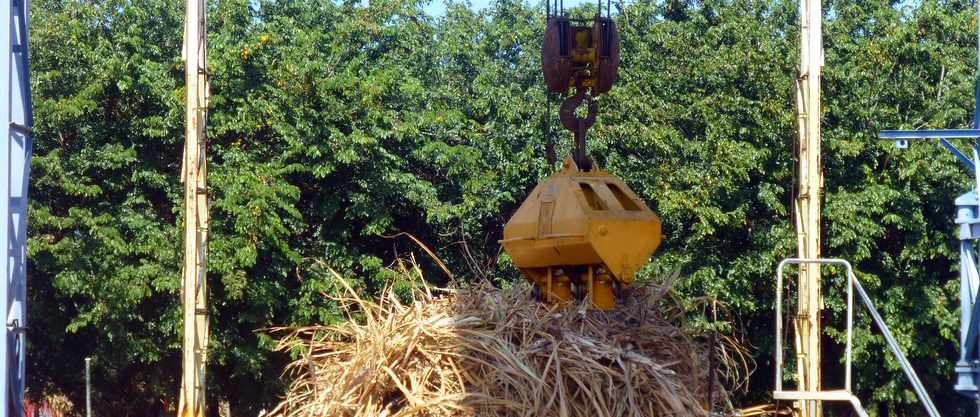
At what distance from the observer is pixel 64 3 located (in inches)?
907

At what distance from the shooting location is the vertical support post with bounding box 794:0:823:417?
1555cm

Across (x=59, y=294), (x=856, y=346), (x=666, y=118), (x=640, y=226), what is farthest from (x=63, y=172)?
(x=640, y=226)

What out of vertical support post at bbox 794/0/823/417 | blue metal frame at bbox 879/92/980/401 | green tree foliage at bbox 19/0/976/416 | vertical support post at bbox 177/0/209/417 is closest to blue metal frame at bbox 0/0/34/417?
vertical support post at bbox 177/0/209/417

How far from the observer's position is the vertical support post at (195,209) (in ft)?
49.2

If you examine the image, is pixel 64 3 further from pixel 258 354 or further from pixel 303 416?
pixel 303 416

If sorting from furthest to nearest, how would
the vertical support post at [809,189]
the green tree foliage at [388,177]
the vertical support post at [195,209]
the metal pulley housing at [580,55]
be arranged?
the green tree foliage at [388,177], the vertical support post at [809,189], the vertical support post at [195,209], the metal pulley housing at [580,55]

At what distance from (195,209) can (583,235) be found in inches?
369

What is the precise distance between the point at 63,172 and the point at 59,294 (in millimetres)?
1889

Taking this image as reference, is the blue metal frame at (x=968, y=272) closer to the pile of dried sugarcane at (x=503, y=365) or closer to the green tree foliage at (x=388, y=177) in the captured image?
the pile of dried sugarcane at (x=503, y=365)

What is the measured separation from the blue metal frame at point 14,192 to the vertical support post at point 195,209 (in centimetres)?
517

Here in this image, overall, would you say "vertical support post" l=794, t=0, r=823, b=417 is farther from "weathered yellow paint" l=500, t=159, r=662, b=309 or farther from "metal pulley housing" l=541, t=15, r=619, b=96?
"weathered yellow paint" l=500, t=159, r=662, b=309

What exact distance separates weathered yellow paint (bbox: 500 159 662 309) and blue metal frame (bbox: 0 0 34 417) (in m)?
3.82

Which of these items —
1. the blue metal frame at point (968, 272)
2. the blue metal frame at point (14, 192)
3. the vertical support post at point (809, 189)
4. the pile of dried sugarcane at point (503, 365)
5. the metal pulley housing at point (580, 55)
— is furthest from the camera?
the vertical support post at point (809, 189)

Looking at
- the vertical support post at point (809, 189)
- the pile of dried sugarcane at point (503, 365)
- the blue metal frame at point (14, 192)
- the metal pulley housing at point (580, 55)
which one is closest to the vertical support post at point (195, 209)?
the blue metal frame at point (14, 192)
